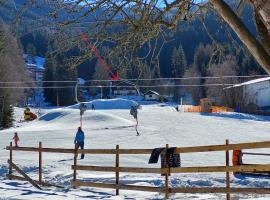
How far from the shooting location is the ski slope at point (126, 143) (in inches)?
523

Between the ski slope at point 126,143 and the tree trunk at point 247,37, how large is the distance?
505 cm

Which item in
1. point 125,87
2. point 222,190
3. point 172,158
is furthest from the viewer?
point 125,87

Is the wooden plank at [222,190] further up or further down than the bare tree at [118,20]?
further down

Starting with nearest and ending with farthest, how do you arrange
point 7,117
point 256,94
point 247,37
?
1. point 247,37
2. point 7,117
3. point 256,94

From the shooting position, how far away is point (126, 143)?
108ft

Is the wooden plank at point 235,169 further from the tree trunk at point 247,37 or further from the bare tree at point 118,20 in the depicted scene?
the tree trunk at point 247,37

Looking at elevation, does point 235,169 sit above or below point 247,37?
below

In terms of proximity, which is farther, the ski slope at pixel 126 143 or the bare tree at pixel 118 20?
the ski slope at pixel 126 143

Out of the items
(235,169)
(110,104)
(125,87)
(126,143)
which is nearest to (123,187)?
(235,169)

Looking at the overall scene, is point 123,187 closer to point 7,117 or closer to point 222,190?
point 222,190

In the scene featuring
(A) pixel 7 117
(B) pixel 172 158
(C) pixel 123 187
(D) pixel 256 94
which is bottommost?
(A) pixel 7 117

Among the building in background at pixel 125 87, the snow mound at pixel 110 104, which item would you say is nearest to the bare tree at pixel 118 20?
the building in background at pixel 125 87

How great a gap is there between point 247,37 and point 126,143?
28.1 m

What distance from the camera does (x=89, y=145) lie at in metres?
32.2
